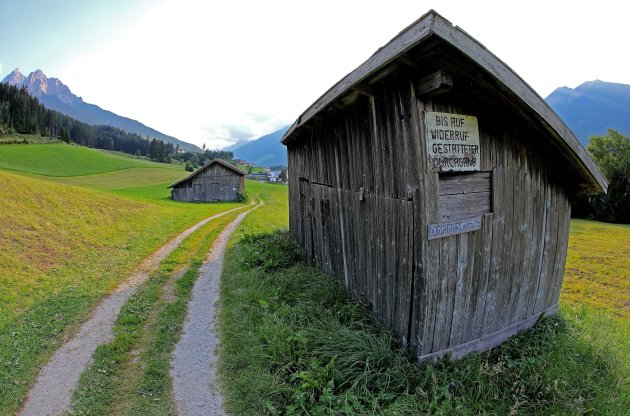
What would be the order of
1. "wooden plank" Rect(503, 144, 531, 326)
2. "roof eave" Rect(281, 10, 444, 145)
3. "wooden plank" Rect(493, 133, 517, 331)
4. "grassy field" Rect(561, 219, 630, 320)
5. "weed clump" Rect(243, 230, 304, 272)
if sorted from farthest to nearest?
"weed clump" Rect(243, 230, 304, 272) → "grassy field" Rect(561, 219, 630, 320) → "wooden plank" Rect(503, 144, 531, 326) → "wooden plank" Rect(493, 133, 517, 331) → "roof eave" Rect(281, 10, 444, 145)

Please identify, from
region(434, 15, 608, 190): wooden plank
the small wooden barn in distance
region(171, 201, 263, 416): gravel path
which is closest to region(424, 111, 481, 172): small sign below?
the small wooden barn in distance

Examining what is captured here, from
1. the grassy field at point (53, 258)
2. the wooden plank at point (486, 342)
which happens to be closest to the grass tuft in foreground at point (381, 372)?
the wooden plank at point (486, 342)

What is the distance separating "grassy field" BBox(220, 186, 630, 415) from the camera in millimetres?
4379

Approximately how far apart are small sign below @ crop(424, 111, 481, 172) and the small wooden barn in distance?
0.02 meters

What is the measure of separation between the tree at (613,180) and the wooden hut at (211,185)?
4302 cm

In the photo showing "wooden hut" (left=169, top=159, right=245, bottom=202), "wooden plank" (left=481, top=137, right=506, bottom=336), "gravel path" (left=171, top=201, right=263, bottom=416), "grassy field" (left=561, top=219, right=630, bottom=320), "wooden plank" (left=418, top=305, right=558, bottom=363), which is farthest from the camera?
"wooden hut" (left=169, top=159, right=245, bottom=202)

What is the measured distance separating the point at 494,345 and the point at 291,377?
3.72m

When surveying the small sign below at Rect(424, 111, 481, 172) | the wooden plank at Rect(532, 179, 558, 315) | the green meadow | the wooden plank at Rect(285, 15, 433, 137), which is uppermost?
the wooden plank at Rect(285, 15, 433, 137)

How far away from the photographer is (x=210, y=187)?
43.7m

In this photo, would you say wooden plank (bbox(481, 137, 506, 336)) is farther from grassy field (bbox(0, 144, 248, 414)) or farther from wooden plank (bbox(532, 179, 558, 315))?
grassy field (bbox(0, 144, 248, 414))

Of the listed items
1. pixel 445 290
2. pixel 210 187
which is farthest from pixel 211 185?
pixel 445 290

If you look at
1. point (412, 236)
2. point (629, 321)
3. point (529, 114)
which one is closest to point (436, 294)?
point (412, 236)

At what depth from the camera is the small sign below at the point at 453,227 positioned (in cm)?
488

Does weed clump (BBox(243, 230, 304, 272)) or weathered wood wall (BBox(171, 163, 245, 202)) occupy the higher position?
weathered wood wall (BBox(171, 163, 245, 202))
